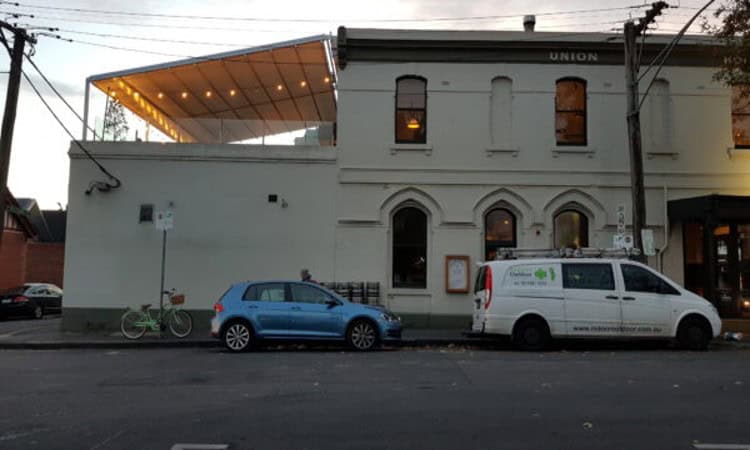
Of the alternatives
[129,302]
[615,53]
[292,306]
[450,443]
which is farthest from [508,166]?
[450,443]

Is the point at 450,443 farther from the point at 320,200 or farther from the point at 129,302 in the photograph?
A: the point at 129,302

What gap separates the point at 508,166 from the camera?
17844 mm

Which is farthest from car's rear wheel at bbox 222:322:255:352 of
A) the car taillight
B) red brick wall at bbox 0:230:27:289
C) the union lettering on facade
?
red brick wall at bbox 0:230:27:289

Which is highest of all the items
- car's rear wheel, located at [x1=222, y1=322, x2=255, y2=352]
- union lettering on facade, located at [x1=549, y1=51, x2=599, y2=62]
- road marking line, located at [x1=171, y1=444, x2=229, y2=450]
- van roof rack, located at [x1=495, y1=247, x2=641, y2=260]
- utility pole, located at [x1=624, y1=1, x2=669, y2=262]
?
union lettering on facade, located at [x1=549, y1=51, x2=599, y2=62]

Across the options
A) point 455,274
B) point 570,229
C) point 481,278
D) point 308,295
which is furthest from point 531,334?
point 570,229

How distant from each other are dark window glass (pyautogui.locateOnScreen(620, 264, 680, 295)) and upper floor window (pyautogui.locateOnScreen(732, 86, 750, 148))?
22.4ft

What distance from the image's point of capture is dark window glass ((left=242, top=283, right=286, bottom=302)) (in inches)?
530

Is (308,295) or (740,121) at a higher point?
(740,121)

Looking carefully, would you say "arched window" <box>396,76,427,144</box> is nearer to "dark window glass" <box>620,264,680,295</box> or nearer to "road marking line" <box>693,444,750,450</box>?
"dark window glass" <box>620,264,680,295</box>

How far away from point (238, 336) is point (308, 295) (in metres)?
1.63

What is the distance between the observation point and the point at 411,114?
18125 mm

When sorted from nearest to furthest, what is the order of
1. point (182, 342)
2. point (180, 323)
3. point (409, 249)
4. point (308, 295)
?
point (308, 295) → point (182, 342) → point (180, 323) → point (409, 249)

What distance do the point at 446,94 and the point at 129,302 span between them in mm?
10167

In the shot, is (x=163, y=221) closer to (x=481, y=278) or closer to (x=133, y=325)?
(x=133, y=325)
